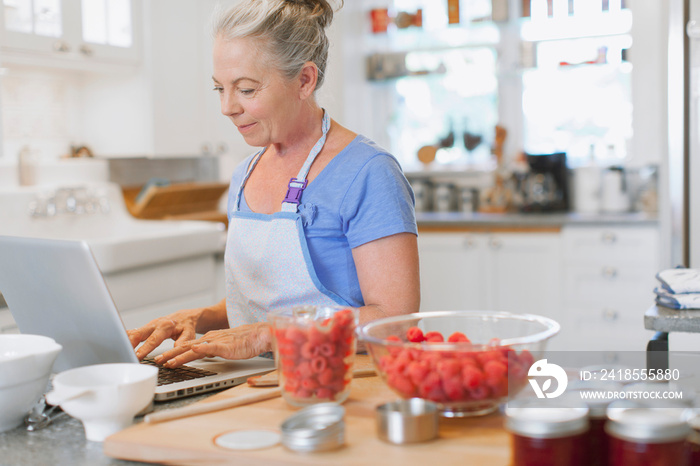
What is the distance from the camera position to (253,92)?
1508 millimetres

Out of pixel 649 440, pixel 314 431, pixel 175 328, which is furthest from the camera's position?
pixel 175 328

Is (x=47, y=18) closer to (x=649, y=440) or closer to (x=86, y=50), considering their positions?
(x=86, y=50)

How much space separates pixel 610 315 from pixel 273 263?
2.61 metres

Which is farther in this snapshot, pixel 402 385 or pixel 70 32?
pixel 70 32

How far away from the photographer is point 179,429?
973mm

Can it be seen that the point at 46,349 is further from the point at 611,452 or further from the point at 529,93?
the point at 529,93

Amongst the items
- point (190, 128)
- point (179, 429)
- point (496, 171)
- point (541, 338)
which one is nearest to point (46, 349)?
point (179, 429)

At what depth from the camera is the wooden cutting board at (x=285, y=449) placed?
0.86 m

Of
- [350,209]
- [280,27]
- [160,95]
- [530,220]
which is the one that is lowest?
[530,220]

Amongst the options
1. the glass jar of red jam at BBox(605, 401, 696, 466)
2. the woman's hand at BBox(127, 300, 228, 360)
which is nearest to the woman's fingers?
the woman's hand at BBox(127, 300, 228, 360)

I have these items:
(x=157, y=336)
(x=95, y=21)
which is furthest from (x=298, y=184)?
(x=95, y=21)

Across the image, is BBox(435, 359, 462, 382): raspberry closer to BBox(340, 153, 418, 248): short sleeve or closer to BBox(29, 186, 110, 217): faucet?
BBox(340, 153, 418, 248): short sleeve

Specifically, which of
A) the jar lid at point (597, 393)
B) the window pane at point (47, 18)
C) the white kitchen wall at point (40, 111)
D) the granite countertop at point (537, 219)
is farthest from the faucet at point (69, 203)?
the jar lid at point (597, 393)

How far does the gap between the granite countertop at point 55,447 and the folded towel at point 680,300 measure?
1568mm
